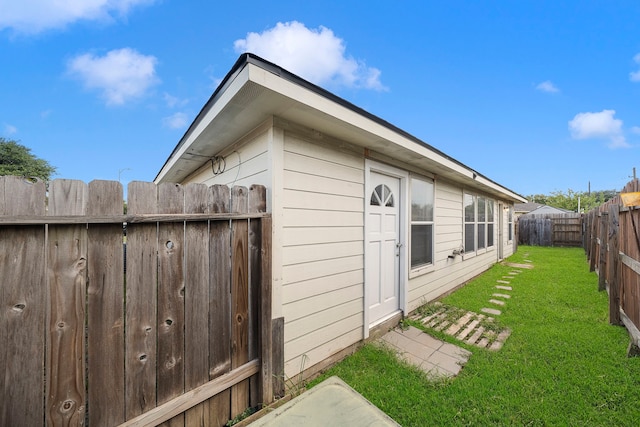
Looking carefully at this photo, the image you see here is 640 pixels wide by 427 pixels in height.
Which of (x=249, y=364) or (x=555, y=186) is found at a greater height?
(x=555, y=186)

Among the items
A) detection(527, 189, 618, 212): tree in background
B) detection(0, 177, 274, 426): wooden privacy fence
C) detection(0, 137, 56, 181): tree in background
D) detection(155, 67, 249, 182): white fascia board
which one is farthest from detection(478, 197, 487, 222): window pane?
detection(527, 189, 618, 212): tree in background

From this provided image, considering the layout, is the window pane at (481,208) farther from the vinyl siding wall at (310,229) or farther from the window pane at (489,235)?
the vinyl siding wall at (310,229)

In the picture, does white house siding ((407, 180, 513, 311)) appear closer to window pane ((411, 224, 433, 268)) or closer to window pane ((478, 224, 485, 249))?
window pane ((411, 224, 433, 268))

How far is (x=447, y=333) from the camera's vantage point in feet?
10.5

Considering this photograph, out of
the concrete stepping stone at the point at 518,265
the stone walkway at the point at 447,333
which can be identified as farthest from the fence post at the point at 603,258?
the concrete stepping stone at the point at 518,265

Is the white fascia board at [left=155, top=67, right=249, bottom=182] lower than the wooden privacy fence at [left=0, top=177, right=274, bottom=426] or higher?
higher

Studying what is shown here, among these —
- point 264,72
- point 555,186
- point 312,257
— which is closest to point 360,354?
point 312,257

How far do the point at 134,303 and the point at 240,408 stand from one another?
1.14 metres

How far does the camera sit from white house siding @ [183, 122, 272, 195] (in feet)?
7.04

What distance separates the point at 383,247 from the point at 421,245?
1.13m

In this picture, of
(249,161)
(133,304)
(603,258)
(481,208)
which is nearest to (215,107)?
(249,161)

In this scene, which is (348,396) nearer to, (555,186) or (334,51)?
(334,51)

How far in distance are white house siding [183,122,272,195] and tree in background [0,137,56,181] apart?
24170 mm

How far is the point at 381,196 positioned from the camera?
336cm
